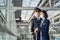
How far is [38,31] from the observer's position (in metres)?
1.86

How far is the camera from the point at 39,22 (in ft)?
6.13

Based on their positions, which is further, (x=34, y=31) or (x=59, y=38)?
(x=59, y=38)

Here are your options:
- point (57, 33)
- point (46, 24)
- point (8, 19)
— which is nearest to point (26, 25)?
point (57, 33)

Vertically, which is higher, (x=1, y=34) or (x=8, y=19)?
(x=8, y=19)

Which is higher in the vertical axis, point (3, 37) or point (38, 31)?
point (38, 31)

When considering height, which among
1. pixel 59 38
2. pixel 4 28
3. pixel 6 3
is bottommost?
pixel 59 38

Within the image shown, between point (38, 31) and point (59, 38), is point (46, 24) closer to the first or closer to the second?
point (38, 31)

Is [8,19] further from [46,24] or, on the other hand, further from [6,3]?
[46,24]

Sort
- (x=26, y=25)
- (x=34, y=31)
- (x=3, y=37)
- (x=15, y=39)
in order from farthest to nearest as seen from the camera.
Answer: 1. (x=26, y=25)
2. (x=15, y=39)
3. (x=3, y=37)
4. (x=34, y=31)

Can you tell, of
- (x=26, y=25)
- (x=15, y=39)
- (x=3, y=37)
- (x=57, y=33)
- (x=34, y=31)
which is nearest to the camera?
(x=34, y=31)

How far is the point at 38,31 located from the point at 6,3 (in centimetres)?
70

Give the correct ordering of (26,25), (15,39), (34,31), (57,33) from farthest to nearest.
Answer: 1. (26,25)
2. (57,33)
3. (15,39)
4. (34,31)

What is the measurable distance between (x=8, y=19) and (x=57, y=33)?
82cm

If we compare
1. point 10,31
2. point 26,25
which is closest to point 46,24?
point 10,31
